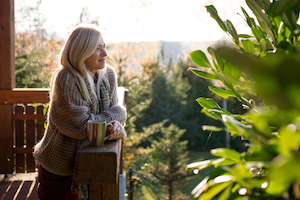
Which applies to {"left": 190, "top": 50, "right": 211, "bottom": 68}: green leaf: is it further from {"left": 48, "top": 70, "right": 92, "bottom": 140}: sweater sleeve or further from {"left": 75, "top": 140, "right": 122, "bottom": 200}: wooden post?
{"left": 48, "top": 70, "right": 92, "bottom": 140}: sweater sleeve

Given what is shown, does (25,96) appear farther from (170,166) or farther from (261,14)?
(170,166)

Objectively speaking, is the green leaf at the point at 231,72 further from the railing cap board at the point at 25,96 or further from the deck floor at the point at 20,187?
the railing cap board at the point at 25,96

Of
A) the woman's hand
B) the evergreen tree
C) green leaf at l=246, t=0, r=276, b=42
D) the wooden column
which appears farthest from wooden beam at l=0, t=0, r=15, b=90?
the evergreen tree

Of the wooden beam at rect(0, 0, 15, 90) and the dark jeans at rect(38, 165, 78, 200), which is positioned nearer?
the dark jeans at rect(38, 165, 78, 200)

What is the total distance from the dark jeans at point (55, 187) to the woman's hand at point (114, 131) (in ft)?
1.31

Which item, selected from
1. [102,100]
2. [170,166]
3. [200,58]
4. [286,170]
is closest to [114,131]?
[102,100]

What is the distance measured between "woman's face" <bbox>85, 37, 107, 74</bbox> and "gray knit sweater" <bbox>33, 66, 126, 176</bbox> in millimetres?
135

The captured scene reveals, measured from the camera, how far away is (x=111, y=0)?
1083 centimetres

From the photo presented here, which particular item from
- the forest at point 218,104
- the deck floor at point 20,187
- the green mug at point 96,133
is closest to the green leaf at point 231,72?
the forest at point 218,104

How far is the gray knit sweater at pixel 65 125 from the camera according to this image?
1.50 m

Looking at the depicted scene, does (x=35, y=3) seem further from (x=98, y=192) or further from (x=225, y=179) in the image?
(x=225, y=179)

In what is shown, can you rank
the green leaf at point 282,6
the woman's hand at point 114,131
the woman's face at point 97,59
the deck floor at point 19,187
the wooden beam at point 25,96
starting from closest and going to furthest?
the green leaf at point 282,6 < the woman's hand at point 114,131 < the woman's face at point 97,59 < the deck floor at point 19,187 < the wooden beam at point 25,96

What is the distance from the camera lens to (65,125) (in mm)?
1495

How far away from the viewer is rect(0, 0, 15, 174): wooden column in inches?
111
